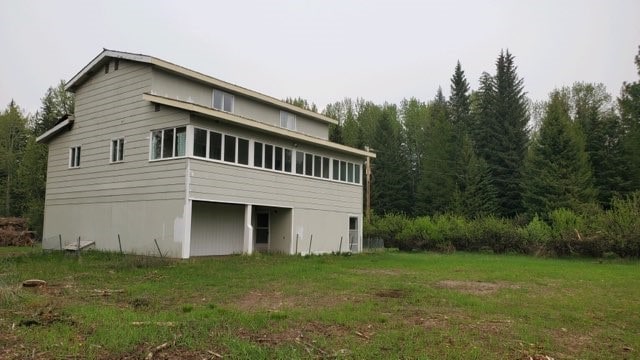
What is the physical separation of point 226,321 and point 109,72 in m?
16.5

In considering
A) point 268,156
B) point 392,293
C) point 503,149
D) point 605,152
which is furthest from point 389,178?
point 392,293

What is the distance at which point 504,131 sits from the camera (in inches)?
1859

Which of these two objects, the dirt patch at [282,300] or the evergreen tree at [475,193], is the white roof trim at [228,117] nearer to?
the dirt patch at [282,300]

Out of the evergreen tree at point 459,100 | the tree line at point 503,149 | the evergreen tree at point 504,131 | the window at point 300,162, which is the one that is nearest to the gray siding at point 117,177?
the window at point 300,162

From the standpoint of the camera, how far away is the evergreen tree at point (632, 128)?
3734cm

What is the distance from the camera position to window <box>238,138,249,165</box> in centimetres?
1925

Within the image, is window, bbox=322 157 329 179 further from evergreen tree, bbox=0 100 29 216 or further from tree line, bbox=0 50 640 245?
evergreen tree, bbox=0 100 29 216

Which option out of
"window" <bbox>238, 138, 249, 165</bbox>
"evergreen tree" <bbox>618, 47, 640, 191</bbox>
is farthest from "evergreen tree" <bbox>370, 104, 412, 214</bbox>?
"window" <bbox>238, 138, 249, 165</bbox>

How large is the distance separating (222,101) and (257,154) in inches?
149

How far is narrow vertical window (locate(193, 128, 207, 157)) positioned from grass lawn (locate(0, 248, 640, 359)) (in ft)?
15.5

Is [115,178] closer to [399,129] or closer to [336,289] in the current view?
[336,289]

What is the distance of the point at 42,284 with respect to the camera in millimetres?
10742

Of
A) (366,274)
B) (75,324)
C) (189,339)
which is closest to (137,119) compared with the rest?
(366,274)

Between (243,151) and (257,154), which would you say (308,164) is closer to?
(257,154)
